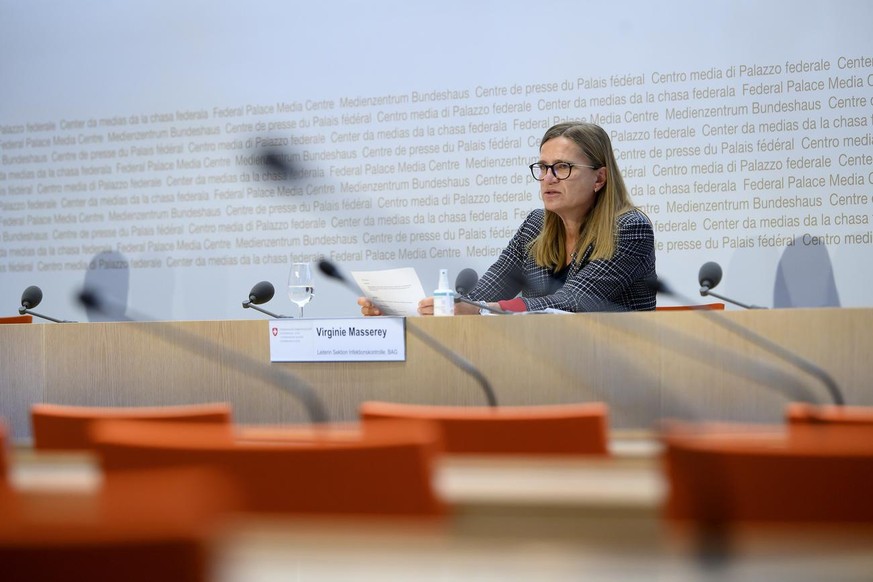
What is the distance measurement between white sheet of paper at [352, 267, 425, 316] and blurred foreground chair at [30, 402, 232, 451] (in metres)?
1.13

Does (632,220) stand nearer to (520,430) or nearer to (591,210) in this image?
(591,210)

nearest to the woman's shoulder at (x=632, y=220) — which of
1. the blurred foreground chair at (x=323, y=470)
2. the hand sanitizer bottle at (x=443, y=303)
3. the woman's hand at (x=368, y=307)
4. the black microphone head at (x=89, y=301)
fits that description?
the hand sanitizer bottle at (x=443, y=303)

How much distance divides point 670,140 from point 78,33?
3.49 metres

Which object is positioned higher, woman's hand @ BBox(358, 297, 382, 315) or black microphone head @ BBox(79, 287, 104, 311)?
black microphone head @ BBox(79, 287, 104, 311)

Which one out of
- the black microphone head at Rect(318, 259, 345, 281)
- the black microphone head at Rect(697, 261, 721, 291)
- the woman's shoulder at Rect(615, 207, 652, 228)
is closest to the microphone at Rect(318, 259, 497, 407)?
the black microphone head at Rect(318, 259, 345, 281)

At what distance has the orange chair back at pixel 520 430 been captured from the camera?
129 centimetres

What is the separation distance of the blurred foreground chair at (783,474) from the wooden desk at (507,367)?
1.61 m

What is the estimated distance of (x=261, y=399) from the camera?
2604 mm

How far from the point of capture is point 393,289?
2676 mm

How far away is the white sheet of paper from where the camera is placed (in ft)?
8.63

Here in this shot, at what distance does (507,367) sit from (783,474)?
1727 mm

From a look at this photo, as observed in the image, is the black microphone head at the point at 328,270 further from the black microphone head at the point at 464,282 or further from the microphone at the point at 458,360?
the black microphone head at the point at 464,282

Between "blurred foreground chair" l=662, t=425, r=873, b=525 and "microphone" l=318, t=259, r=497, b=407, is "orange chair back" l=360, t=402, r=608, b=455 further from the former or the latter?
"microphone" l=318, t=259, r=497, b=407

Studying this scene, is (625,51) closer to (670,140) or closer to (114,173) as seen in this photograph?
(670,140)
